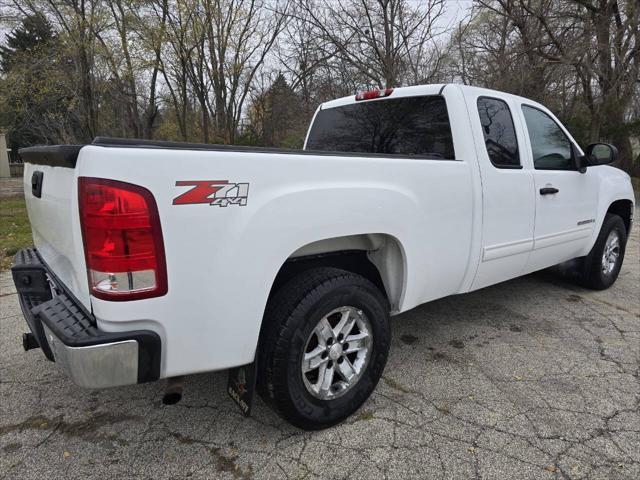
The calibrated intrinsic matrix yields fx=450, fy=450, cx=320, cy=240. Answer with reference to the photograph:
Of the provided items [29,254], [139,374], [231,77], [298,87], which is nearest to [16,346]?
[29,254]

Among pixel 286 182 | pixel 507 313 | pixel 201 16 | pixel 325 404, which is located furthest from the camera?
pixel 201 16

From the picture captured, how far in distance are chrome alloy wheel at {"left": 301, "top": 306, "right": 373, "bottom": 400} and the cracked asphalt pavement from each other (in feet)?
0.83

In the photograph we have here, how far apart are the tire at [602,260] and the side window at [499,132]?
1.91 meters

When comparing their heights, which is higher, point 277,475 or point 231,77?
point 231,77

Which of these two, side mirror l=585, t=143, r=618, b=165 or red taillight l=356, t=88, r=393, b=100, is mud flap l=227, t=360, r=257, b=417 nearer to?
red taillight l=356, t=88, r=393, b=100

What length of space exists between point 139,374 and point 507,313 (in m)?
3.40

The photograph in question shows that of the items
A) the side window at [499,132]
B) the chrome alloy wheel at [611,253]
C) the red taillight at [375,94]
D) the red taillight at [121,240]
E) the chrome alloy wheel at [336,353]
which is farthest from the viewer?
the chrome alloy wheel at [611,253]

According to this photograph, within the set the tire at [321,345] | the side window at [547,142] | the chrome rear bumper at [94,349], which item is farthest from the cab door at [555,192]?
the chrome rear bumper at [94,349]

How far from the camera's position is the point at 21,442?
231 cm

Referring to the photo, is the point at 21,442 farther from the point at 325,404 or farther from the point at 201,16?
the point at 201,16

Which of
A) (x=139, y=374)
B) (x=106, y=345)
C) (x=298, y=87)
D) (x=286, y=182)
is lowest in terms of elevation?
(x=139, y=374)

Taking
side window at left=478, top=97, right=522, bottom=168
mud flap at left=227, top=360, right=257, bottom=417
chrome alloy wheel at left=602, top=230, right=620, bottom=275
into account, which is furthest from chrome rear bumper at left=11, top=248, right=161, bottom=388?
chrome alloy wheel at left=602, top=230, right=620, bottom=275

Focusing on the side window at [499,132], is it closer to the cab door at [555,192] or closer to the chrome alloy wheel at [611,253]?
the cab door at [555,192]

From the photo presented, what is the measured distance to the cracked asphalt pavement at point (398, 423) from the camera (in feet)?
7.06
